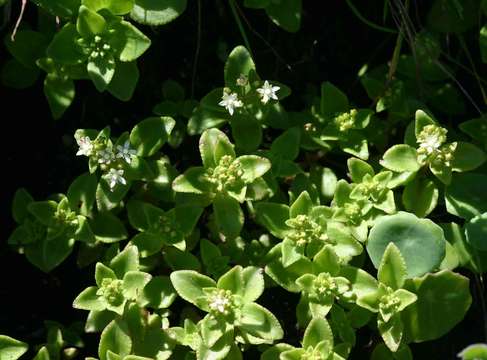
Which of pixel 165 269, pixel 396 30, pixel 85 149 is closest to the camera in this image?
pixel 85 149

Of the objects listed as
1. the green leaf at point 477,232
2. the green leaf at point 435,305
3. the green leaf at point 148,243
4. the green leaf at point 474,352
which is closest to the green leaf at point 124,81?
the green leaf at point 148,243

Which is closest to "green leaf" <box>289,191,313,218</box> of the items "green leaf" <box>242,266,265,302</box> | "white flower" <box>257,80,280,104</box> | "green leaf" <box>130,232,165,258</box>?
"green leaf" <box>242,266,265,302</box>

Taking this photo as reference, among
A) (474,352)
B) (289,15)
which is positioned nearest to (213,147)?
(289,15)

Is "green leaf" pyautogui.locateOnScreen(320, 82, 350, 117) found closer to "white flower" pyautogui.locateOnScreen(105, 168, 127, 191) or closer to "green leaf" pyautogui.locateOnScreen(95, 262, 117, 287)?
"white flower" pyautogui.locateOnScreen(105, 168, 127, 191)

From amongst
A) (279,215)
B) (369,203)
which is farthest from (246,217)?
(369,203)

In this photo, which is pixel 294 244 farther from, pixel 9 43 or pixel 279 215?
pixel 9 43

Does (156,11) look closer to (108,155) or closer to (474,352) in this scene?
(108,155)
